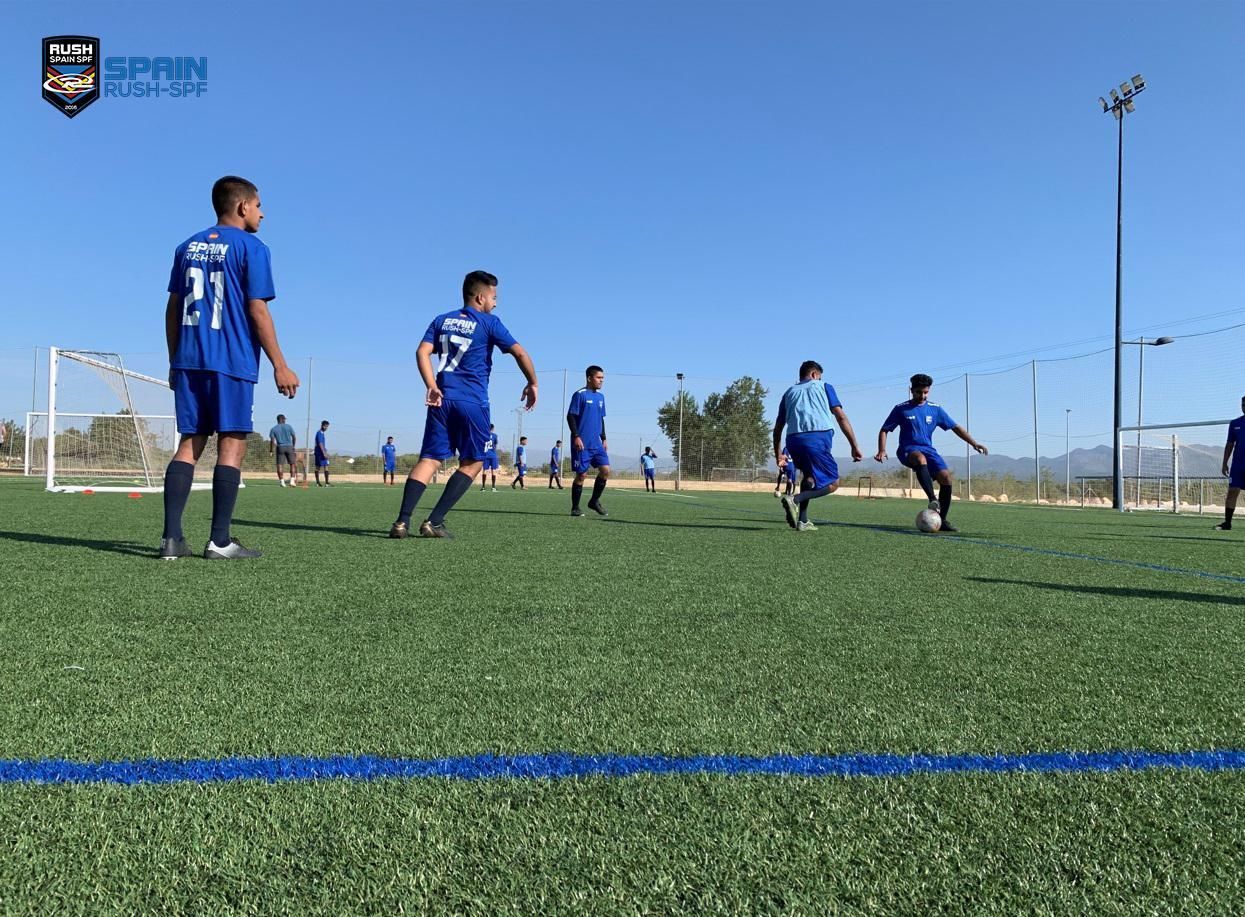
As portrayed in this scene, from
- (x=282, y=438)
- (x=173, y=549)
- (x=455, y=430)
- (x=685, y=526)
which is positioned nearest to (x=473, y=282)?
(x=455, y=430)

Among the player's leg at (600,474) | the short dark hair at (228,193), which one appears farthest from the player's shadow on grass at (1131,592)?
the player's leg at (600,474)

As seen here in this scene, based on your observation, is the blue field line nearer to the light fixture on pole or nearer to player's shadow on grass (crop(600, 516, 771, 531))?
player's shadow on grass (crop(600, 516, 771, 531))

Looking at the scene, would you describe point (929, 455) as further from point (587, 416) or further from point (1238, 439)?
point (1238, 439)

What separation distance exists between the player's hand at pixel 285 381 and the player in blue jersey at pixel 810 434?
16.2ft

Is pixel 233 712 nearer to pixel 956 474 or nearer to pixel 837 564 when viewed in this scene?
pixel 837 564

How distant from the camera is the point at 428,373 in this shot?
5.95 m

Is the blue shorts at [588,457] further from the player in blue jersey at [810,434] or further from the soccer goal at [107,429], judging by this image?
the soccer goal at [107,429]

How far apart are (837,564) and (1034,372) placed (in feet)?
103

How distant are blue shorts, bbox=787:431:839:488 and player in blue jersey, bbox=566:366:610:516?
3.15m

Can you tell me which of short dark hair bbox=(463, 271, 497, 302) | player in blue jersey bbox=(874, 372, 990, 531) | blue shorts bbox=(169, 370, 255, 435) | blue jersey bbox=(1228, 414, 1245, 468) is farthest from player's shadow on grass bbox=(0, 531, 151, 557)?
blue jersey bbox=(1228, 414, 1245, 468)

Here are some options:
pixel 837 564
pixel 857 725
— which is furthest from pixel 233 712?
pixel 837 564

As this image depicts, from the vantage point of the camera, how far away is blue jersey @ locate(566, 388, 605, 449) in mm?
10656

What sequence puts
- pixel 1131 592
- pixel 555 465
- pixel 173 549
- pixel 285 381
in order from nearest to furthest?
pixel 1131 592
pixel 173 549
pixel 285 381
pixel 555 465

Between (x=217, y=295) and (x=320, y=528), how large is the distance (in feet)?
9.85
